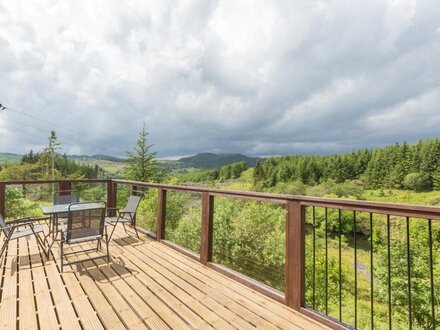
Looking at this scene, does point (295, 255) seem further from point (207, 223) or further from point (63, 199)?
point (63, 199)

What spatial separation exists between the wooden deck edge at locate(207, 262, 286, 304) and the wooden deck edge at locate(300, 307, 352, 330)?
0.23 meters


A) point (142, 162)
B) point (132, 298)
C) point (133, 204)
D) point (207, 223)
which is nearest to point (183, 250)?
point (207, 223)

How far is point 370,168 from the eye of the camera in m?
63.1

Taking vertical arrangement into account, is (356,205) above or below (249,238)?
above

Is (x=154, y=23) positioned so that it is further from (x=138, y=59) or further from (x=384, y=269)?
(x=384, y=269)

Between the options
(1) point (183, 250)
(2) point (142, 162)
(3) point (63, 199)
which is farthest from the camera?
(2) point (142, 162)

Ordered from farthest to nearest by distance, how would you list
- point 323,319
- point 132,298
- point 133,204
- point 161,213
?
point 133,204, point 161,213, point 132,298, point 323,319

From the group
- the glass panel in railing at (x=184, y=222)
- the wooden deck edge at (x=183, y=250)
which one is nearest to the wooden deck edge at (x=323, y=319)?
the wooden deck edge at (x=183, y=250)

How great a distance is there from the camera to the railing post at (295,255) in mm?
2289

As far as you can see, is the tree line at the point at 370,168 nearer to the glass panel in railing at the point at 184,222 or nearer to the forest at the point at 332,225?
the forest at the point at 332,225

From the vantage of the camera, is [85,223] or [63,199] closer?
[85,223]

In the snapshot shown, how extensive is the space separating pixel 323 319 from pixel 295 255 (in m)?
0.55

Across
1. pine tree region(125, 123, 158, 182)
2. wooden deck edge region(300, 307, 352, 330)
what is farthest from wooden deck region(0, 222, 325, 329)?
pine tree region(125, 123, 158, 182)

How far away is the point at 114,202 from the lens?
6.64 meters
